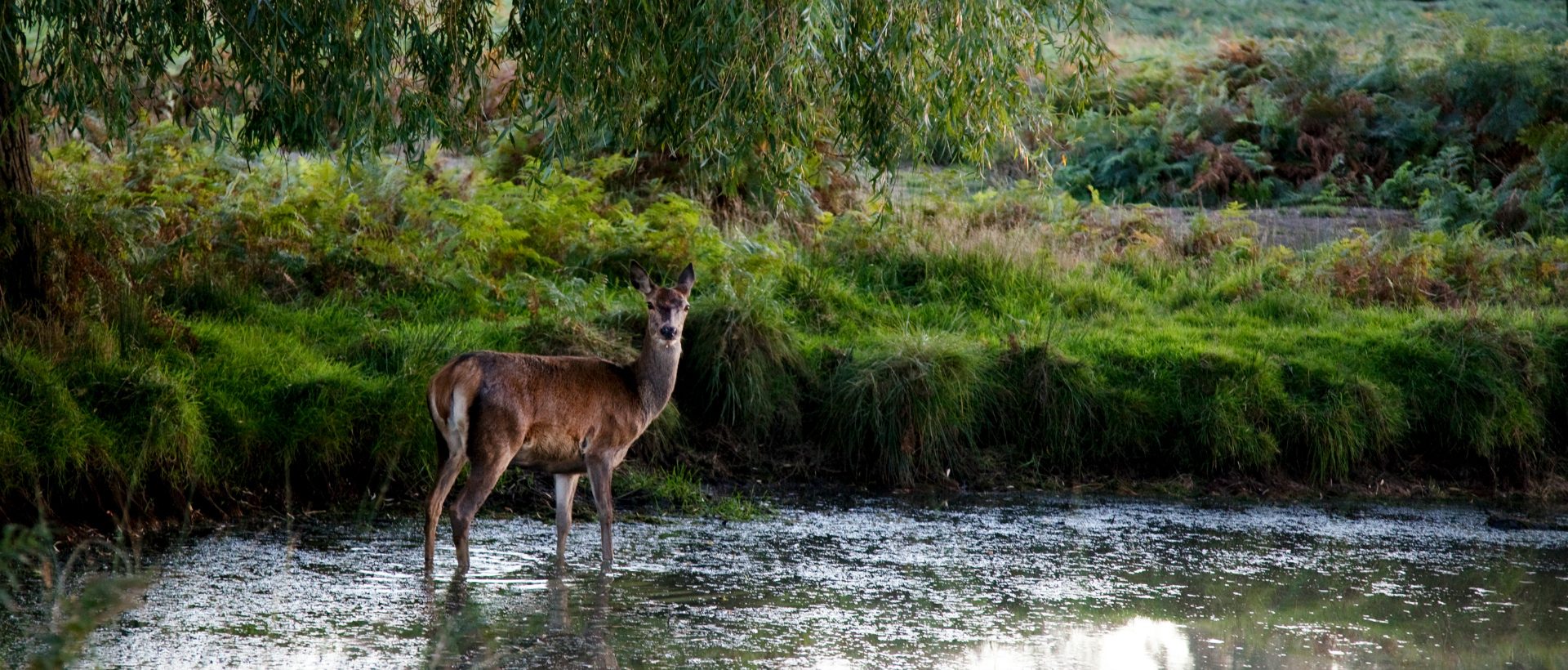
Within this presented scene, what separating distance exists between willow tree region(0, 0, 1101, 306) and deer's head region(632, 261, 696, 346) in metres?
0.65

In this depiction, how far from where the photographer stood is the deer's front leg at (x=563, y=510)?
8109mm

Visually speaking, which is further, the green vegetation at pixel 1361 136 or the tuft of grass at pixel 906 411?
the green vegetation at pixel 1361 136

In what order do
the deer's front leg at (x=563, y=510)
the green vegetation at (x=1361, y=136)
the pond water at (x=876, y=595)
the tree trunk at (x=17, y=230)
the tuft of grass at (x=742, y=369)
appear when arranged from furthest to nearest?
the green vegetation at (x=1361, y=136) → the tuft of grass at (x=742, y=369) → the tree trunk at (x=17, y=230) → the deer's front leg at (x=563, y=510) → the pond water at (x=876, y=595)

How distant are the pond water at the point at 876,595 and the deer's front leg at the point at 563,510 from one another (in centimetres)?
Result: 10

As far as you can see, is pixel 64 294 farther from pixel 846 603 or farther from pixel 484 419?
pixel 846 603

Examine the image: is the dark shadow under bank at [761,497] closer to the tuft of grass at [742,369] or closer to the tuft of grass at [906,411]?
the tuft of grass at [906,411]

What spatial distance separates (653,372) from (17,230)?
3.68 m

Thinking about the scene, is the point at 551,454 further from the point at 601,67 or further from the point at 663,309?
the point at 601,67

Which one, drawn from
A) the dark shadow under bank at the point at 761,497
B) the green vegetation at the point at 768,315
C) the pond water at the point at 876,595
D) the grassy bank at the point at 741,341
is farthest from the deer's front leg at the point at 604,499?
the grassy bank at the point at 741,341

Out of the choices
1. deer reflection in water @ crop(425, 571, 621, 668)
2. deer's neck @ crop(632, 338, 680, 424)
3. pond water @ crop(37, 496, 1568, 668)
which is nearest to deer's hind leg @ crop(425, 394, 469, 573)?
pond water @ crop(37, 496, 1568, 668)

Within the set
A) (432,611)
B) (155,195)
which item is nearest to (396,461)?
(432,611)

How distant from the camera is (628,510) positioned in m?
9.59

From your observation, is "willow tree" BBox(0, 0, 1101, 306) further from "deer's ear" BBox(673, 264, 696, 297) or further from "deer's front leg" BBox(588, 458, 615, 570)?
"deer's front leg" BBox(588, 458, 615, 570)

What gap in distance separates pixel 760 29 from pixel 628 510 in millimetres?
3219
